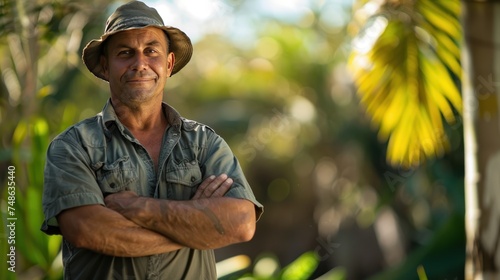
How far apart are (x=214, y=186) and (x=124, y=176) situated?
0.35 meters

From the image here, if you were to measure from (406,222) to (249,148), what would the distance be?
13.5ft

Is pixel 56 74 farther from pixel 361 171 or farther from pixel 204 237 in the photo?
pixel 204 237

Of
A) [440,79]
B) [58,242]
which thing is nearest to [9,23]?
[58,242]

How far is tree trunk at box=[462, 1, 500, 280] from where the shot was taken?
18.6 ft

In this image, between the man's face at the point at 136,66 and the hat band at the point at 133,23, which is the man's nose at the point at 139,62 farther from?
the hat band at the point at 133,23

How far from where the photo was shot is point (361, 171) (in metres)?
20.4

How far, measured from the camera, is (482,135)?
19.0ft

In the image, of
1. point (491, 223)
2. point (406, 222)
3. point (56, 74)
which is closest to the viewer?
point (491, 223)

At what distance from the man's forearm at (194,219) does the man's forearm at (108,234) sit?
33 mm

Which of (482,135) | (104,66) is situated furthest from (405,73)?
(104,66)

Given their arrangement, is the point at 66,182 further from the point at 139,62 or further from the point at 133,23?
the point at 133,23

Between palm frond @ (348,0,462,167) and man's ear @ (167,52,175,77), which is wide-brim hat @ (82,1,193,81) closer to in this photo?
man's ear @ (167,52,175,77)
